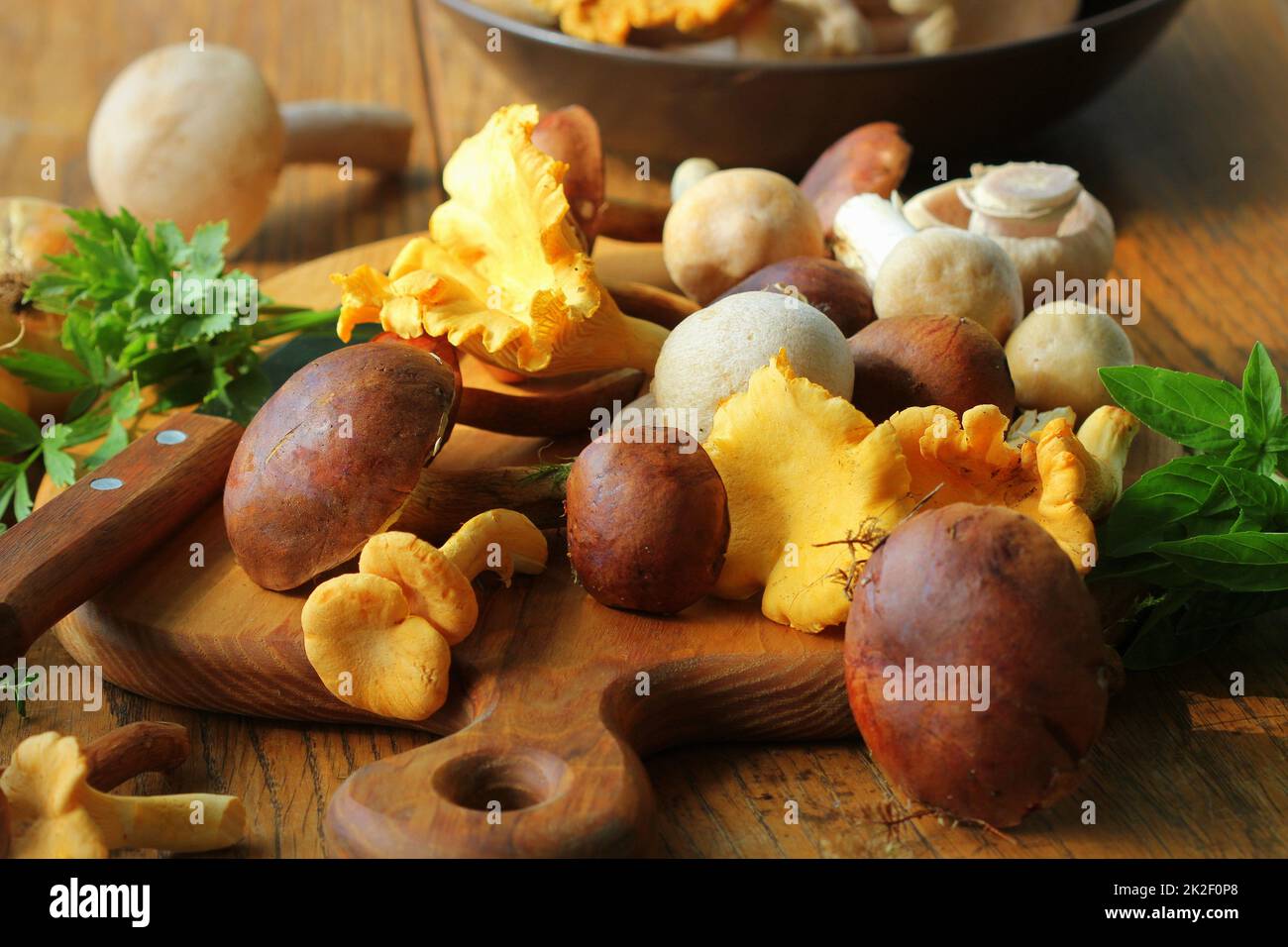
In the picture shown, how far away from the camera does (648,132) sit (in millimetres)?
2012

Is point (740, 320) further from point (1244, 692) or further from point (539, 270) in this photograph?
point (1244, 692)

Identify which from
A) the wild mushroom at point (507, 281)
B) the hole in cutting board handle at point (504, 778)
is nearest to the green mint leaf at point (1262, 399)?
the wild mushroom at point (507, 281)

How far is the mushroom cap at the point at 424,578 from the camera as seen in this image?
1071 mm

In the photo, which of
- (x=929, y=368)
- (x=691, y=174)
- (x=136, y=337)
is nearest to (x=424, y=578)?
(x=929, y=368)

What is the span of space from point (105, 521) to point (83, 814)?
0.34 m

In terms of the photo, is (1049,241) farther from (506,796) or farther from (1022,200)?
(506,796)

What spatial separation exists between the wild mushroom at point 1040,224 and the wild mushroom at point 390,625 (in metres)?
0.80

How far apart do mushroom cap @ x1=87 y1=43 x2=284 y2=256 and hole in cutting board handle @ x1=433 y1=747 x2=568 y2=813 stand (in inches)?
48.5

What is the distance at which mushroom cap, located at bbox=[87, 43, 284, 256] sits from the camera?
193cm

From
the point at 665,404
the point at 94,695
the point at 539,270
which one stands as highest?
the point at 539,270

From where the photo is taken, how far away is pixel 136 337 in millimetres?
1511
